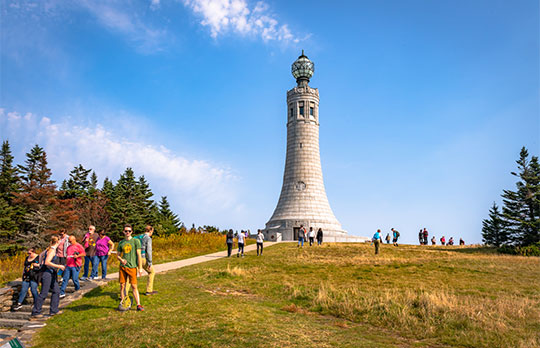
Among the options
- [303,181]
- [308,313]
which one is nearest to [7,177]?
[303,181]

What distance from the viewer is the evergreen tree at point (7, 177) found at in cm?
4034

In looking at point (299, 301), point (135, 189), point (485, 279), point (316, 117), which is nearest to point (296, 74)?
point (316, 117)

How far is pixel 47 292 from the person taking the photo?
1062cm

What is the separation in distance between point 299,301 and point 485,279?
9.74 m

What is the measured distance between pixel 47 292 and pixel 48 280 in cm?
37

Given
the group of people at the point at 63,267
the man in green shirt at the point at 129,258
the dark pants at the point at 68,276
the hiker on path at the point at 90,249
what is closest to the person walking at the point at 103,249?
the hiker on path at the point at 90,249

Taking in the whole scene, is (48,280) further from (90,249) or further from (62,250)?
(90,249)

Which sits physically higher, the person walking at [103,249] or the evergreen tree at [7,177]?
the evergreen tree at [7,177]

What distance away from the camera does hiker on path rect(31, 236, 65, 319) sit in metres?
10.3

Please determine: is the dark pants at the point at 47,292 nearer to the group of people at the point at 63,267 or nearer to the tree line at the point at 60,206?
the group of people at the point at 63,267

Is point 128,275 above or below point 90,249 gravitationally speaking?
below

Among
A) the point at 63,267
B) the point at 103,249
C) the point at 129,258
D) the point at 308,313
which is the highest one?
the point at 103,249

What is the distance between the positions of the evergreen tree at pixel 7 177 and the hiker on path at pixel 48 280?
34.5m

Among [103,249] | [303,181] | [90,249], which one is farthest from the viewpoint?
[303,181]
